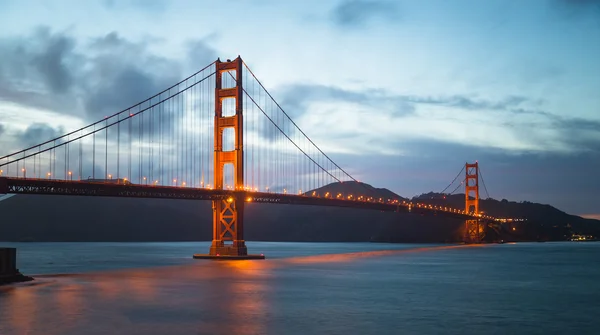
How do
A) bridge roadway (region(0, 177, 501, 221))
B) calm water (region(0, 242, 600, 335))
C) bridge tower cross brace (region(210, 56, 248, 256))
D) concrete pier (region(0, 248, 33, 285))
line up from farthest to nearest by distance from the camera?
1. bridge tower cross brace (region(210, 56, 248, 256))
2. bridge roadway (region(0, 177, 501, 221))
3. concrete pier (region(0, 248, 33, 285))
4. calm water (region(0, 242, 600, 335))

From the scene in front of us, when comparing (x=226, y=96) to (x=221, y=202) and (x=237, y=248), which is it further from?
(x=237, y=248)

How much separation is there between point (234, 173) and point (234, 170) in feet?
1.05

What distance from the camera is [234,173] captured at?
207ft

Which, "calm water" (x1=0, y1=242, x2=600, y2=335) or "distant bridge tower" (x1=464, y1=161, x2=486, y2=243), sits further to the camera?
"distant bridge tower" (x1=464, y1=161, x2=486, y2=243)

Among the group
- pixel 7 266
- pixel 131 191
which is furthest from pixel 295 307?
pixel 131 191

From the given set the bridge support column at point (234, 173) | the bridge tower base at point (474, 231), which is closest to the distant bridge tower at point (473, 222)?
the bridge tower base at point (474, 231)

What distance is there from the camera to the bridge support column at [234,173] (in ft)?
206

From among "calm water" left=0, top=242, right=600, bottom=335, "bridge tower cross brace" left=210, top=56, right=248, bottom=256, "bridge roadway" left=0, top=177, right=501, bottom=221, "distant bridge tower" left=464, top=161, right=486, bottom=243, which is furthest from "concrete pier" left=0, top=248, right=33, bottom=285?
"distant bridge tower" left=464, top=161, right=486, bottom=243

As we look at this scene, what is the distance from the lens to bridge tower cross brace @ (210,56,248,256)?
62.8 metres

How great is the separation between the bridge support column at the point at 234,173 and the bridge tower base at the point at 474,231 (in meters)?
101

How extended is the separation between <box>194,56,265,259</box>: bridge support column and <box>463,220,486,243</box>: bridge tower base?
331ft

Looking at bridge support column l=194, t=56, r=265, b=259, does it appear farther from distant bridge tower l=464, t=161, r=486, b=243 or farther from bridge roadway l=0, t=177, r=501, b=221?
distant bridge tower l=464, t=161, r=486, b=243

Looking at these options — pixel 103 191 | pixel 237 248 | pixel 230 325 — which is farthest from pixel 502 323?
pixel 237 248

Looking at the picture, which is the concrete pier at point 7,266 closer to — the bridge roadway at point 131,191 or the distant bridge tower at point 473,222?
the bridge roadway at point 131,191
